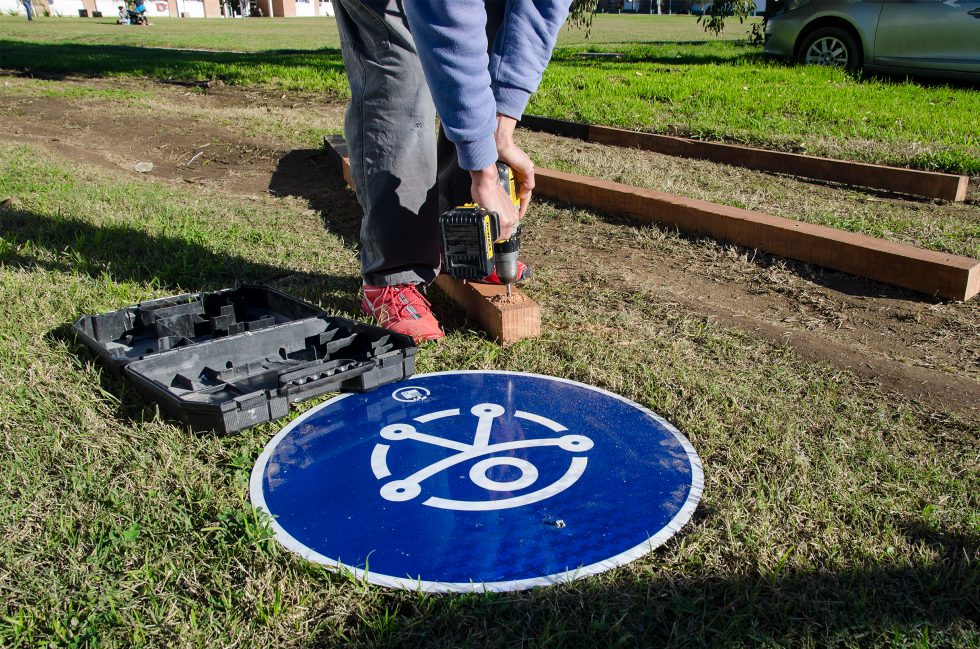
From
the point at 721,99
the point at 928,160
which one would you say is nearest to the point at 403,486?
the point at 928,160

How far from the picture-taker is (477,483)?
2.23m

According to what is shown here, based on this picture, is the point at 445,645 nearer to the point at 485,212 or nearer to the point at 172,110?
the point at 485,212

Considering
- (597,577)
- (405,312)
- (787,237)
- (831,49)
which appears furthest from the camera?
(831,49)

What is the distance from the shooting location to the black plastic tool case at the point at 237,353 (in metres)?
2.49

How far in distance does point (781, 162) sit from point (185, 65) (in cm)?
1065

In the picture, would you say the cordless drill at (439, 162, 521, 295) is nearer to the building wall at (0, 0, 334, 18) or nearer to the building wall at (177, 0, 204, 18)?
the building wall at (0, 0, 334, 18)

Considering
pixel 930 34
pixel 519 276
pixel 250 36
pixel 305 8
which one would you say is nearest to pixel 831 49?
pixel 930 34

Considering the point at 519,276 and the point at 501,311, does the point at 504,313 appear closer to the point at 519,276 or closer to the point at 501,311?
the point at 501,311

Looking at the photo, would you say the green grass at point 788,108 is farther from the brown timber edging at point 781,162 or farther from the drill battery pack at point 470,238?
the drill battery pack at point 470,238

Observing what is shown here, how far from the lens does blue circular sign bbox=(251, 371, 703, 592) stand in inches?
74.8

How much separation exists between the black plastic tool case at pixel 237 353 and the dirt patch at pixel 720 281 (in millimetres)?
707

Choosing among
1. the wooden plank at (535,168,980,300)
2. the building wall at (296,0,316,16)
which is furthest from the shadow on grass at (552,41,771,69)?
the building wall at (296,0,316,16)

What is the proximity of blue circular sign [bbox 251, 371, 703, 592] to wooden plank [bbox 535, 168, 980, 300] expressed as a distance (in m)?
1.88

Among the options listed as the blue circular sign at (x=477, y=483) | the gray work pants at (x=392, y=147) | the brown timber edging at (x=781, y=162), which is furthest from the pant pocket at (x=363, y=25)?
the brown timber edging at (x=781, y=162)
